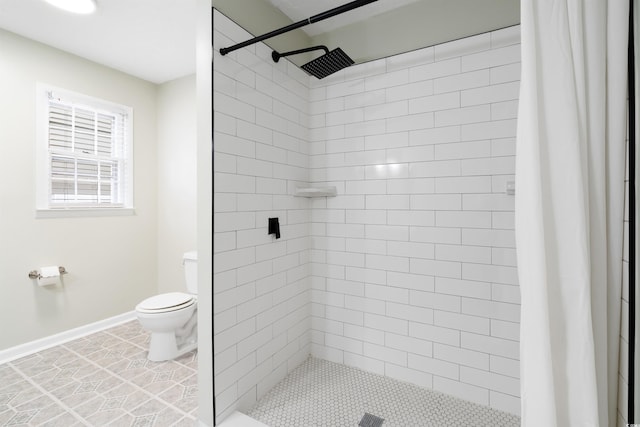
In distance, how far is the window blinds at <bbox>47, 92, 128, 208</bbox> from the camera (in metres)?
2.56

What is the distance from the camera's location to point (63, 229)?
2.57m

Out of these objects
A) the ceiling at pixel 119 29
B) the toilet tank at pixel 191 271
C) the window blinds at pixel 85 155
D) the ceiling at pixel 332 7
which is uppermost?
the ceiling at pixel 119 29

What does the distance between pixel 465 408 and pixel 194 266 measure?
7.28 feet

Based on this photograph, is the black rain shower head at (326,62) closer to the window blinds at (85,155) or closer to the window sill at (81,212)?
the window blinds at (85,155)

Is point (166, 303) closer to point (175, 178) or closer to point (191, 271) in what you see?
point (191, 271)

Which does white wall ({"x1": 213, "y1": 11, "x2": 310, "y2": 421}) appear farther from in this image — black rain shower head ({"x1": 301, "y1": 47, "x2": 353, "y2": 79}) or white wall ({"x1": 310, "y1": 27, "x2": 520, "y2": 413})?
black rain shower head ({"x1": 301, "y1": 47, "x2": 353, "y2": 79})

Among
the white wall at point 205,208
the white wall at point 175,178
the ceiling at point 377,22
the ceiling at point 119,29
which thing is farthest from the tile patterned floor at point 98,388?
the ceiling at point 119,29

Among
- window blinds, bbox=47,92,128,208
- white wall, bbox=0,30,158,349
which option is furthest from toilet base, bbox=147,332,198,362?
window blinds, bbox=47,92,128,208

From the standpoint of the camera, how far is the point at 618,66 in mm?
736

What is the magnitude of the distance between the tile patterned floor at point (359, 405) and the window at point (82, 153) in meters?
2.42

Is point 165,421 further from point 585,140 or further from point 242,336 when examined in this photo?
point 585,140

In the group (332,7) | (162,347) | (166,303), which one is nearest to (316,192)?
(332,7)

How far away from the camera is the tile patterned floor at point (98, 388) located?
5.53ft

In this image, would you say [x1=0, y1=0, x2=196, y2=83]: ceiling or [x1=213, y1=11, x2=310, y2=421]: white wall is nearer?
[x1=213, y1=11, x2=310, y2=421]: white wall
